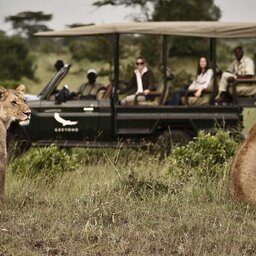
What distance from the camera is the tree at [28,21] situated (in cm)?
3759

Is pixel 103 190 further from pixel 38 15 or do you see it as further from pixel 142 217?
pixel 38 15

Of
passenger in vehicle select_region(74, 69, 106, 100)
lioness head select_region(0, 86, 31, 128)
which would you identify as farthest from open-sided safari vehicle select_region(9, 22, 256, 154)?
lioness head select_region(0, 86, 31, 128)

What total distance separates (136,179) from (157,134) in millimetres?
4490

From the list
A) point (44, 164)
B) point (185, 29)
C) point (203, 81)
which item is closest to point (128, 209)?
point (44, 164)

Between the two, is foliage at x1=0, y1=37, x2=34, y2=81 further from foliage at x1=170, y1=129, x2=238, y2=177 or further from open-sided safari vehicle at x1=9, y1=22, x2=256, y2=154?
foliage at x1=170, y1=129, x2=238, y2=177

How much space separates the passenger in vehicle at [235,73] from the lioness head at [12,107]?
17.2ft

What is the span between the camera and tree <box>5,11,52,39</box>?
1480 inches

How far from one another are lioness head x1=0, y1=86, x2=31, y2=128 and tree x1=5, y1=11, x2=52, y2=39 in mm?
30668

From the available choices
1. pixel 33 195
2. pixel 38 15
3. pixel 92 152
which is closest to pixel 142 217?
pixel 33 195

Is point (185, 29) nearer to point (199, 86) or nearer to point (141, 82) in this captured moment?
point (199, 86)

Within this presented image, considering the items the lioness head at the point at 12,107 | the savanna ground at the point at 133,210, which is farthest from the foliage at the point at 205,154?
the lioness head at the point at 12,107

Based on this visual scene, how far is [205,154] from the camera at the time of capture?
27.9 ft

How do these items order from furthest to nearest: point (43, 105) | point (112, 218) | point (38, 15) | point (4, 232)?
point (38, 15) < point (43, 105) < point (112, 218) < point (4, 232)

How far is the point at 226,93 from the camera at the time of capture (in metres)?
11.8
